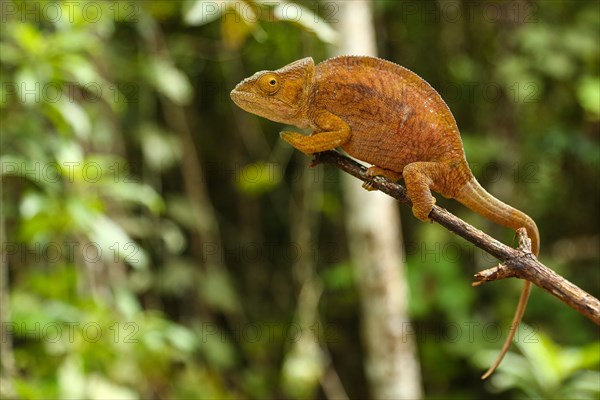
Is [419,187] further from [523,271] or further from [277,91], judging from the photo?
[277,91]

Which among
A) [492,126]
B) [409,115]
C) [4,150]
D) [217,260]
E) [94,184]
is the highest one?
[409,115]

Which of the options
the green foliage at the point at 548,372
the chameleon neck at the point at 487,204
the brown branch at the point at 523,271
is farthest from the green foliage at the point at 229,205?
the brown branch at the point at 523,271

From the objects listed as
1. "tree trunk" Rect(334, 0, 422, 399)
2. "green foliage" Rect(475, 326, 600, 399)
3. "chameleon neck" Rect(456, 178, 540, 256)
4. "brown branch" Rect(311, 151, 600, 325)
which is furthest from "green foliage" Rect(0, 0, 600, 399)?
"brown branch" Rect(311, 151, 600, 325)

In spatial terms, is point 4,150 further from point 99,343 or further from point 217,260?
point 217,260

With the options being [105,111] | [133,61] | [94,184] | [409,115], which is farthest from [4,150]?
[409,115]

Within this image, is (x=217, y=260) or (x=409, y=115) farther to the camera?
(x=217, y=260)

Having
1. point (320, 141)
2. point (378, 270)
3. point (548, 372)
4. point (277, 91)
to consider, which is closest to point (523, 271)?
point (320, 141)

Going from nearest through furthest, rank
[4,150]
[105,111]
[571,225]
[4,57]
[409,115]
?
[409,115] → [4,57] → [4,150] → [105,111] → [571,225]
